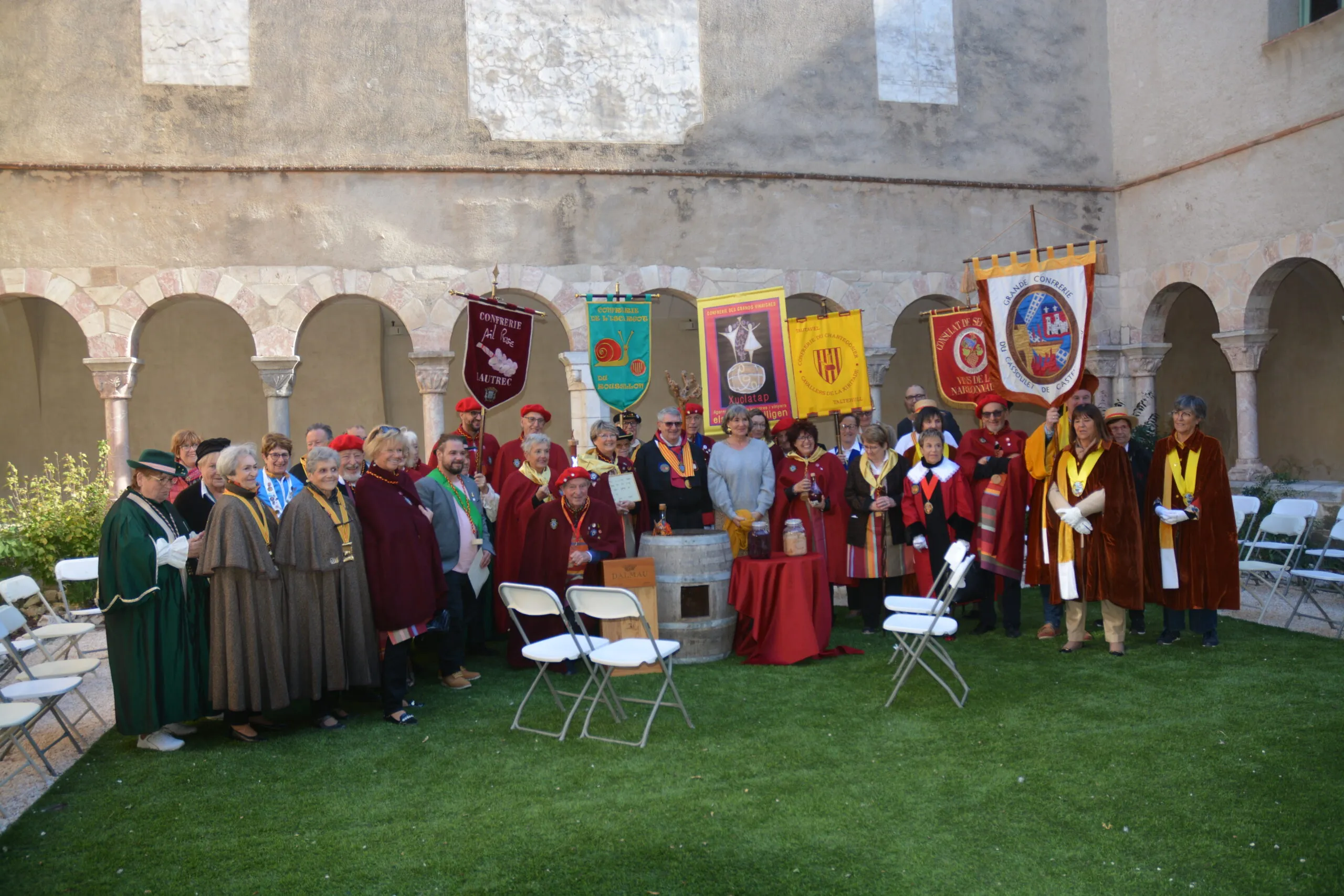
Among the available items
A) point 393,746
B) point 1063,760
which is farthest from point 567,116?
point 1063,760

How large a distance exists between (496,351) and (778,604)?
3.16 meters

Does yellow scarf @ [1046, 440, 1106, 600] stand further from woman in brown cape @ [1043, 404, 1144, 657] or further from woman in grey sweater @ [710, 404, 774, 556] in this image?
Answer: woman in grey sweater @ [710, 404, 774, 556]

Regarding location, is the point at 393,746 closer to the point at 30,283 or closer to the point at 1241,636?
the point at 1241,636

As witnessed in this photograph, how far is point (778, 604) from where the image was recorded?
6.41m

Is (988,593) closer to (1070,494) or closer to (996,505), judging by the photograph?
(996,505)

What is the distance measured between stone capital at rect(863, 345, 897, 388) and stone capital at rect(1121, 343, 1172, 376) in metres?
3.06

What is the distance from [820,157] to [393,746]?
8703 millimetres

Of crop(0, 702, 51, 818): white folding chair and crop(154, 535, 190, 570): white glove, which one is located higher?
crop(154, 535, 190, 570): white glove

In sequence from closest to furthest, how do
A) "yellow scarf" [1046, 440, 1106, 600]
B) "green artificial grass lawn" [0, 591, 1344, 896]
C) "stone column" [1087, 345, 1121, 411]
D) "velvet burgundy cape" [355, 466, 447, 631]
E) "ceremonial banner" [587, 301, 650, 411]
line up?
1. "green artificial grass lawn" [0, 591, 1344, 896]
2. "velvet burgundy cape" [355, 466, 447, 631]
3. "yellow scarf" [1046, 440, 1106, 600]
4. "ceremonial banner" [587, 301, 650, 411]
5. "stone column" [1087, 345, 1121, 411]

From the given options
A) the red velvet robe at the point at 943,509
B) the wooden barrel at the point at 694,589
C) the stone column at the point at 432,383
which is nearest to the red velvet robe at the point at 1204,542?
the red velvet robe at the point at 943,509

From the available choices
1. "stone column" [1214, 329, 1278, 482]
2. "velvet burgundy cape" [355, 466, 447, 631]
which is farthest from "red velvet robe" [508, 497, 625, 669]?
"stone column" [1214, 329, 1278, 482]

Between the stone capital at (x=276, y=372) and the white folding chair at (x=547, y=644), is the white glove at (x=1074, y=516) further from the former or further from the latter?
the stone capital at (x=276, y=372)

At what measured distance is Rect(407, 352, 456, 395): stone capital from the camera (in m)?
10.6

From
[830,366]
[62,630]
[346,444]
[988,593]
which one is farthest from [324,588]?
[830,366]
